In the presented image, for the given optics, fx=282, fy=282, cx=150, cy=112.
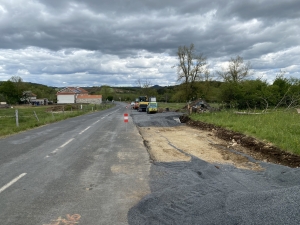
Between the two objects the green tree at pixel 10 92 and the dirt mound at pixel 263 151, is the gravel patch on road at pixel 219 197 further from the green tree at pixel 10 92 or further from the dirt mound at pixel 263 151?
the green tree at pixel 10 92

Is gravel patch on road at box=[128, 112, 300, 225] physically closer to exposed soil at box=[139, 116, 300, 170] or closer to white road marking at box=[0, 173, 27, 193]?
exposed soil at box=[139, 116, 300, 170]

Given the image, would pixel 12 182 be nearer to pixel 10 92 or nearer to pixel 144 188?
pixel 144 188

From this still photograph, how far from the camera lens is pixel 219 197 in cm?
527

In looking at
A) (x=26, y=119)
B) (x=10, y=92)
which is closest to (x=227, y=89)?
(x=26, y=119)

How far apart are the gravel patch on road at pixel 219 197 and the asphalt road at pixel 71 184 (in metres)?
0.43

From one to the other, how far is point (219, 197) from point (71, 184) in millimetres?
3410

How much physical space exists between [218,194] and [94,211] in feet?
7.78

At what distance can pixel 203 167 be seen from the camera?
816 centimetres

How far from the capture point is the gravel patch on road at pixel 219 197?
13.8 feet

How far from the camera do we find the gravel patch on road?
165 inches

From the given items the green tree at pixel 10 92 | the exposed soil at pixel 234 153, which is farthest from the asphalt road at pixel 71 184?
the green tree at pixel 10 92

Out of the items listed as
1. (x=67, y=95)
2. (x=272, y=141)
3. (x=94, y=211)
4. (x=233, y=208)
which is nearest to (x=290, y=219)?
(x=233, y=208)

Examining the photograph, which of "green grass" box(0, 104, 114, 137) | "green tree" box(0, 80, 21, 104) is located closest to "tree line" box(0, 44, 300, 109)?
"green tree" box(0, 80, 21, 104)

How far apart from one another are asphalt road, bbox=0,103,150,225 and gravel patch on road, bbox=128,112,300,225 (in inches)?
16.8
